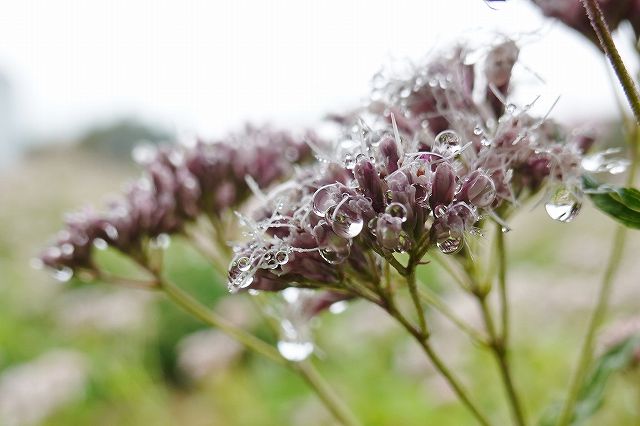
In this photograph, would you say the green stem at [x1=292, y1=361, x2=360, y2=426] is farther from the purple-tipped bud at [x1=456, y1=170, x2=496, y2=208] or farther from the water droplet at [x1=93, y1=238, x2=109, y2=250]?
the purple-tipped bud at [x1=456, y1=170, x2=496, y2=208]

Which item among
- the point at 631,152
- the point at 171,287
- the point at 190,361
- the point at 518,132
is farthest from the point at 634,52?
the point at 190,361

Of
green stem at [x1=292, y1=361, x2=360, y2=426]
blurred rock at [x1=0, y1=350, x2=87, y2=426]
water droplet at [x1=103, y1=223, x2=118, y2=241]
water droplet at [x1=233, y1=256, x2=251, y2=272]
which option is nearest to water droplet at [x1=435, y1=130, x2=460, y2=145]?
water droplet at [x1=233, y1=256, x2=251, y2=272]

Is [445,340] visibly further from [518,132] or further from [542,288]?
[518,132]

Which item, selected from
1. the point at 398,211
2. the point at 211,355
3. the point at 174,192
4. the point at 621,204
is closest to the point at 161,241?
the point at 174,192

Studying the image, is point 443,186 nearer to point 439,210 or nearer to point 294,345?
point 439,210

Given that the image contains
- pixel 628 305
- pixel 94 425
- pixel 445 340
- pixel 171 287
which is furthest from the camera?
pixel 94 425

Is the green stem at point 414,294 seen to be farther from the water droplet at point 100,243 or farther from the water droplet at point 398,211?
the water droplet at point 100,243

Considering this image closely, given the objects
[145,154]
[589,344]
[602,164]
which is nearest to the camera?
[602,164]
